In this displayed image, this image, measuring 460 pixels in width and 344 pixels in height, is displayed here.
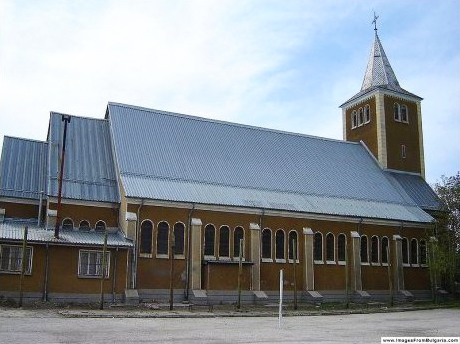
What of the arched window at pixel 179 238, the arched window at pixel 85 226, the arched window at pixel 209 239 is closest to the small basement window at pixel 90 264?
the arched window at pixel 85 226

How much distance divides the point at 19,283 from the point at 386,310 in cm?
2268

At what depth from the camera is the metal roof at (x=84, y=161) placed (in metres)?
37.2

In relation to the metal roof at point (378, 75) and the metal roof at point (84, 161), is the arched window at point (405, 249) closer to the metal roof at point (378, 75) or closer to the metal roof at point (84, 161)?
the metal roof at point (378, 75)

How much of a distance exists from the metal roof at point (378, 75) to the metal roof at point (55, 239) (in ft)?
107

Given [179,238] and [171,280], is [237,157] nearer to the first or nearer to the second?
[179,238]

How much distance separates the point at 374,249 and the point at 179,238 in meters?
17.7

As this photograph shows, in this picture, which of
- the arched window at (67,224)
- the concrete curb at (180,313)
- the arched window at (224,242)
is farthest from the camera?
the arched window at (224,242)

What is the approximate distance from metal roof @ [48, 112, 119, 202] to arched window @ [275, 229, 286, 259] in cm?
1228

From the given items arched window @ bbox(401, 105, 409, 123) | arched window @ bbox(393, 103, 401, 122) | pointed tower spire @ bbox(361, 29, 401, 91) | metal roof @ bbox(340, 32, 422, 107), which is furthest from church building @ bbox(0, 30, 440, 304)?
pointed tower spire @ bbox(361, 29, 401, 91)

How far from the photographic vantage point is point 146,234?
36375 mm

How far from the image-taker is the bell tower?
2141 inches

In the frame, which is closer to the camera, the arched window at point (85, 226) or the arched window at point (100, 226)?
the arched window at point (85, 226)

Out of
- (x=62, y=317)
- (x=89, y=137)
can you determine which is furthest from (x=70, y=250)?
(x=89, y=137)

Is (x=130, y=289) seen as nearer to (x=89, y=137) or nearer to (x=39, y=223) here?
(x=39, y=223)
